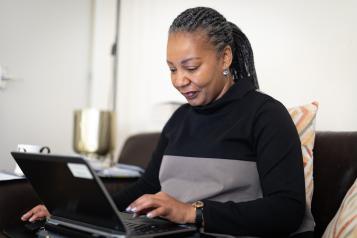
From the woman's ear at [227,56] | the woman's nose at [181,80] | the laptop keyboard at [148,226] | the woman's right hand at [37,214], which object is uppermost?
the woman's ear at [227,56]

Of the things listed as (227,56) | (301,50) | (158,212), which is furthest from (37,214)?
(301,50)

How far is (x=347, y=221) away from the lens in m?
0.98

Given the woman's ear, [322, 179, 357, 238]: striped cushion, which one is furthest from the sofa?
the woman's ear

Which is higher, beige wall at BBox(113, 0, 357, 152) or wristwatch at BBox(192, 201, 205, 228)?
beige wall at BBox(113, 0, 357, 152)

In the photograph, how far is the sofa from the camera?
1184 mm

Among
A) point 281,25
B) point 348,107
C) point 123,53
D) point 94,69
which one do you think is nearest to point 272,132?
point 348,107

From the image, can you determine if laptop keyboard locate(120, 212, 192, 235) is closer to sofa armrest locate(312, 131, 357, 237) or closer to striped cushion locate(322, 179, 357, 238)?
striped cushion locate(322, 179, 357, 238)

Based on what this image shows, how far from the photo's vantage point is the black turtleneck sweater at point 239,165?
0.94 meters

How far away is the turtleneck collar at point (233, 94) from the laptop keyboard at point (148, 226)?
0.35 meters

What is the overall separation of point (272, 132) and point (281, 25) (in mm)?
804

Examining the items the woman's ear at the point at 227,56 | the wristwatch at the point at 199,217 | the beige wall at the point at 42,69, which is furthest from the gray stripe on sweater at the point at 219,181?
the beige wall at the point at 42,69

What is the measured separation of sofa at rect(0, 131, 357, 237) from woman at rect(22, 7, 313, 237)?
0.57 ft

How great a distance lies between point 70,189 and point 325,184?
708 mm

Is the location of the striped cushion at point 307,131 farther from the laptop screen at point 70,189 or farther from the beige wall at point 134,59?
the laptop screen at point 70,189
